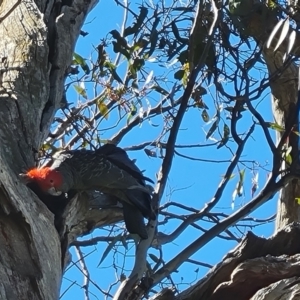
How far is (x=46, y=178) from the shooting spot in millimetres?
2131

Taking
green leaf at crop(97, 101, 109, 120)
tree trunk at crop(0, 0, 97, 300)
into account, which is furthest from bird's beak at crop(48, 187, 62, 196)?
green leaf at crop(97, 101, 109, 120)

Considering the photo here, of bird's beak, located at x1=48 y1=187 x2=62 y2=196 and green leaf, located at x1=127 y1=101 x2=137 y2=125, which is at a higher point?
green leaf, located at x1=127 y1=101 x2=137 y2=125

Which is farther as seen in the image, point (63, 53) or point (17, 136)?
point (63, 53)

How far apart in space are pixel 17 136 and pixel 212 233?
0.73 metres

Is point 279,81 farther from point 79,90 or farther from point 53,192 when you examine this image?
point 53,192

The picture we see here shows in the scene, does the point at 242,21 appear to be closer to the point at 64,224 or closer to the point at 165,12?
the point at 165,12

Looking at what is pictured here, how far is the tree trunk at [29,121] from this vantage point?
1468 mm

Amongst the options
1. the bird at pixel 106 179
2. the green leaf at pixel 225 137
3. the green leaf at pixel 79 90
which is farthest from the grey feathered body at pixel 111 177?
the green leaf at pixel 79 90

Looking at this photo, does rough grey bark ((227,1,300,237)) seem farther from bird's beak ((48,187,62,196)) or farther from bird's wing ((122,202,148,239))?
bird's beak ((48,187,62,196))

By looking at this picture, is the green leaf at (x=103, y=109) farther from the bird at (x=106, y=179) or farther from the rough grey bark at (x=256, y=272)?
the rough grey bark at (x=256, y=272)

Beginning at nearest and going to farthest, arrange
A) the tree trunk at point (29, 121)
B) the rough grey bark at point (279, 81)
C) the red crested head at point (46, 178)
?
1. the tree trunk at point (29, 121)
2. the red crested head at point (46, 178)
3. the rough grey bark at point (279, 81)

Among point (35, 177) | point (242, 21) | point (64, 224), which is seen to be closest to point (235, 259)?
point (64, 224)

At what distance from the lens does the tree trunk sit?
1.47 meters

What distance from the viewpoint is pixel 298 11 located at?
259cm
